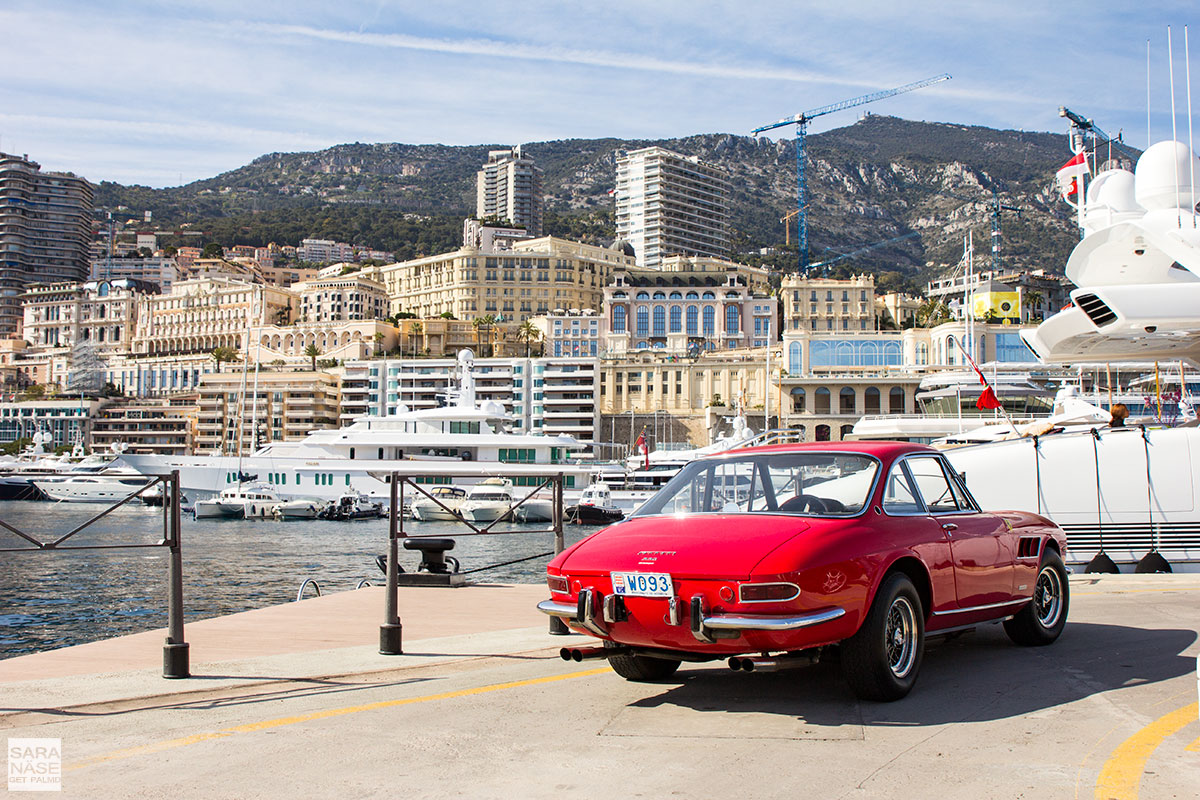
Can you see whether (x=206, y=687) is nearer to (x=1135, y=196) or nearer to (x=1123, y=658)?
(x=1123, y=658)

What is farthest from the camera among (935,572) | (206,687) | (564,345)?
(564,345)

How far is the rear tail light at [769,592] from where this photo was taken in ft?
18.1

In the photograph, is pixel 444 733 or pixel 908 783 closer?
pixel 908 783

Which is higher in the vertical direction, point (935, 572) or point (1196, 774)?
point (935, 572)

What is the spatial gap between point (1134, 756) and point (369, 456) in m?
65.9

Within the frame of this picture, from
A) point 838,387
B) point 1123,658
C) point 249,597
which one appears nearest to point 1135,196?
point 1123,658

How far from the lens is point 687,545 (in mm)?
5887

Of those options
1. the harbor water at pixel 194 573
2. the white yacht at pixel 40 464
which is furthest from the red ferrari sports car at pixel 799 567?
the white yacht at pixel 40 464

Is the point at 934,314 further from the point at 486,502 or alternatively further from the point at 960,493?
the point at 960,493

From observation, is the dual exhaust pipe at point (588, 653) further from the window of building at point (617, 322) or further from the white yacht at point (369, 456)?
the window of building at point (617, 322)

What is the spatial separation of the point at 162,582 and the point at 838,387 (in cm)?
8099

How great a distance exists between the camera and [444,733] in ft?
18.5

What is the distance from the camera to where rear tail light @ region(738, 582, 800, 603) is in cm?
552

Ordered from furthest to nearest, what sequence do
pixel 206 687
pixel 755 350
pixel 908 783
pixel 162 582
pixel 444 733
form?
pixel 755 350 → pixel 162 582 → pixel 206 687 → pixel 444 733 → pixel 908 783
